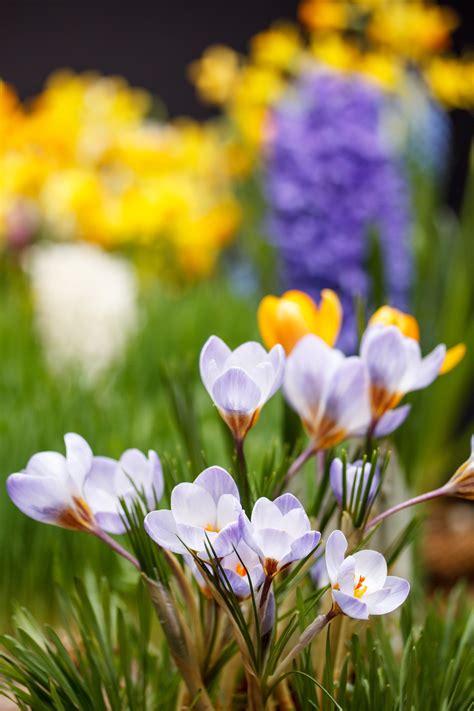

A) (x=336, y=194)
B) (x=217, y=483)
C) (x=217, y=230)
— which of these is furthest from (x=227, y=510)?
(x=217, y=230)

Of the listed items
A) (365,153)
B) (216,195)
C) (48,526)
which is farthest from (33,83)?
(48,526)

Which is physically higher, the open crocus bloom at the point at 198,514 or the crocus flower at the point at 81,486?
the crocus flower at the point at 81,486

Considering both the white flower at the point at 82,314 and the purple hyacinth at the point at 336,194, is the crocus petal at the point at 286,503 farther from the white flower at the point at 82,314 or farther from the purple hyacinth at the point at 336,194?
the purple hyacinth at the point at 336,194

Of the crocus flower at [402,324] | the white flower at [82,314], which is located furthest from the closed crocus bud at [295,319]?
the white flower at [82,314]

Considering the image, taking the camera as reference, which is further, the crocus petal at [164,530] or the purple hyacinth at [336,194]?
the purple hyacinth at [336,194]

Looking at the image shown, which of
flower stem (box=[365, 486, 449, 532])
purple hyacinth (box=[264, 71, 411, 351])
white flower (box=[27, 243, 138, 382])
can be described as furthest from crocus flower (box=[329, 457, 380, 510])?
purple hyacinth (box=[264, 71, 411, 351])

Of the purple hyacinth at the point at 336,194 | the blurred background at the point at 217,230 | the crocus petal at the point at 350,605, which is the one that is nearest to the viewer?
the crocus petal at the point at 350,605

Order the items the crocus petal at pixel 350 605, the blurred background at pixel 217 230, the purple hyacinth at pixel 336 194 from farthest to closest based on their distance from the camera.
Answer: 1. the purple hyacinth at pixel 336 194
2. the blurred background at pixel 217 230
3. the crocus petal at pixel 350 605

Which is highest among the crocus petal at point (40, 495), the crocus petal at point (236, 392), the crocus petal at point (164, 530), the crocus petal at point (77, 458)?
A: the crocus petal at point (236, 392)
